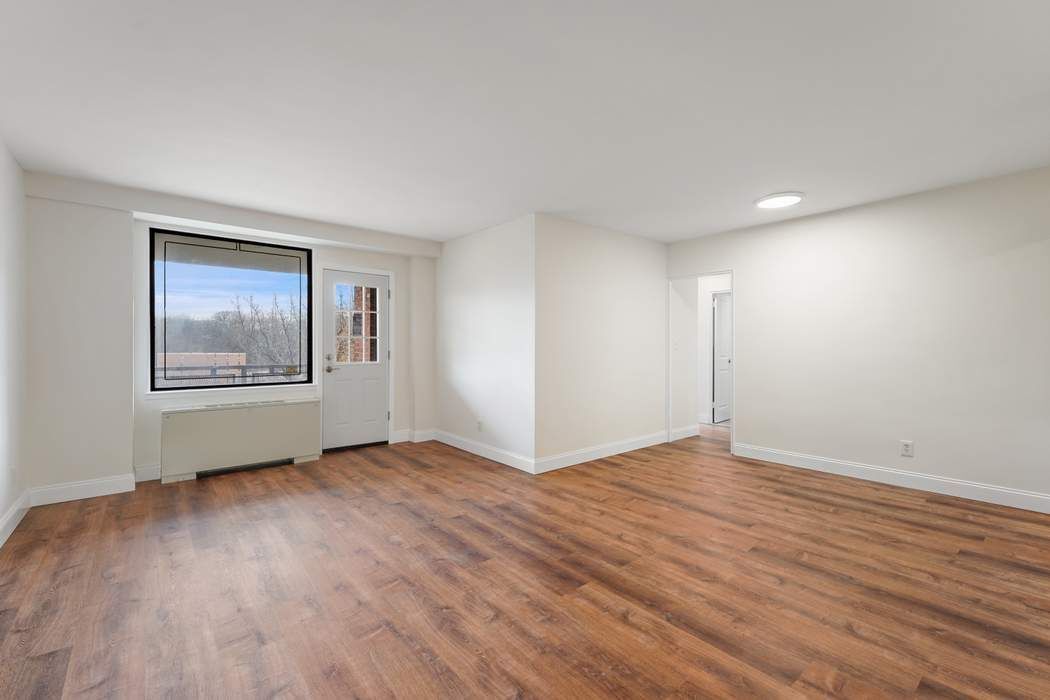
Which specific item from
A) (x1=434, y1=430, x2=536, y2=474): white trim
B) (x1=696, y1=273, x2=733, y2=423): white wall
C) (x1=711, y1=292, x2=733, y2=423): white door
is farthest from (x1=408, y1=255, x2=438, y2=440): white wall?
(x1=711, y1=292, x2=733, y2=423): white door

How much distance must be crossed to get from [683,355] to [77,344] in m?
6.11

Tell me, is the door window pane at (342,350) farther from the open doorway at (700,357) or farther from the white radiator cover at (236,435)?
the open doorway at (700,357)

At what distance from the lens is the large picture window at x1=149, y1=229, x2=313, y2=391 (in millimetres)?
4320

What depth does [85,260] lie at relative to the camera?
3635mm

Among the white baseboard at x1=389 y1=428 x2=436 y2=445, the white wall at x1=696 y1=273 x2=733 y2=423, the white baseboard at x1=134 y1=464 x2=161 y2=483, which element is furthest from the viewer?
the white wall at x1=696 y1=273 x2=733 y2=423

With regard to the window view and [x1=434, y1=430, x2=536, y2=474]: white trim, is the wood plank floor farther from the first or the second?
the window view

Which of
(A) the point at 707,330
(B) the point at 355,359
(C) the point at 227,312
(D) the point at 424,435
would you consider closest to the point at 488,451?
(D) the point at 424,435

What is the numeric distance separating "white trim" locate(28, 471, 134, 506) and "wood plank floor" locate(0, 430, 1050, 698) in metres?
0.14

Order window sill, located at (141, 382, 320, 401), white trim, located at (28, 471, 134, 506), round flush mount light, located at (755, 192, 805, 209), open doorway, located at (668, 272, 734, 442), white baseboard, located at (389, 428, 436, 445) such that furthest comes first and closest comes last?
1. open doorway, located at (668, 272, 734, 442)
2. white baseboard, located at (389, 428, 436, 445)
3. window sill, located at (141, 382, 320, 401)
4. round flush mount light, located at (755, 192, 805, 209)
5. white trim, located at (28, 471, 134, 506)

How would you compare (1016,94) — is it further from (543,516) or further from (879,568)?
(543,516)

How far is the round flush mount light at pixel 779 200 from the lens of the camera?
3.79 m

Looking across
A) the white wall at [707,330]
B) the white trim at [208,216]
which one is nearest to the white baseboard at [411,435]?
the white trim at [208,216]

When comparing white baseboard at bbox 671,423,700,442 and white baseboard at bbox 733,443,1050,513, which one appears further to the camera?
white baseboard at bbox 671,423,700,442

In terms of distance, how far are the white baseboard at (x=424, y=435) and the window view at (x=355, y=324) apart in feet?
3.46
